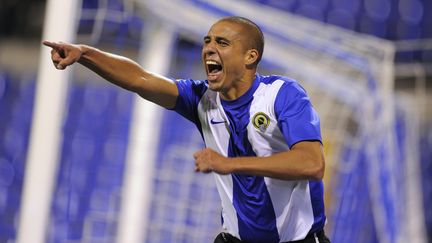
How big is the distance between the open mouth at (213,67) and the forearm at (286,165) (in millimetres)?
487

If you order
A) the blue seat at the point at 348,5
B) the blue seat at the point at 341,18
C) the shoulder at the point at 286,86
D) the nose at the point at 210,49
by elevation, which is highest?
the blue seat at the point at 348,5

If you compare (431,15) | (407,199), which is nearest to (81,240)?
(407,199)

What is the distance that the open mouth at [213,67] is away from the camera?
307 cm

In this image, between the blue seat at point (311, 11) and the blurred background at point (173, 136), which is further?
the blue seat at point (311, 11)

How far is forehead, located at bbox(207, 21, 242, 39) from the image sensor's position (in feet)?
10.0

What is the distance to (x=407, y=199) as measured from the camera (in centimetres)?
721

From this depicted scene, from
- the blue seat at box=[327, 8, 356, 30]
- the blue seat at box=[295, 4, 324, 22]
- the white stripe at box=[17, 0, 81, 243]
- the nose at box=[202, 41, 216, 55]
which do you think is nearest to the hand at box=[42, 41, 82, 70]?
the nose at box=[202, 41, 216, 55]

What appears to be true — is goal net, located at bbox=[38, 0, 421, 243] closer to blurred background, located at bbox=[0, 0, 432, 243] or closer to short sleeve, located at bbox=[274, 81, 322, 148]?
blurred background, located at bbox=[0, 0, 432, 243]

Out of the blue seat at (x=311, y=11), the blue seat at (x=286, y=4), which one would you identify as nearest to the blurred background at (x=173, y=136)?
the blue seat at (x=286, y=4)

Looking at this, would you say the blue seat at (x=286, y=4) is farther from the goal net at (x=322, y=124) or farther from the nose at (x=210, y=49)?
the nose at (x=210, y=49)

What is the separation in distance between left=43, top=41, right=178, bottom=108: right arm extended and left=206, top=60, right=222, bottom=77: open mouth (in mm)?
257

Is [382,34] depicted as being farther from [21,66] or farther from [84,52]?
[84,52]

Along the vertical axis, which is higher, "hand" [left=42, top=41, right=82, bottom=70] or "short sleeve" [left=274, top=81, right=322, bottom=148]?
"hand" [left=42, top=41, right=82, bottom=70]

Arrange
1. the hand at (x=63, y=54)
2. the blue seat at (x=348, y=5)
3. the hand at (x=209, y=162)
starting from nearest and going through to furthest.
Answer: the hand at (x=209, y=162) < the hand at (x=63, y=54) < the blue seat at (x=348, y=5)
